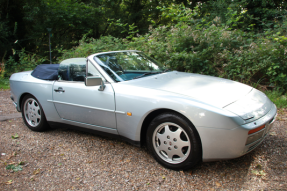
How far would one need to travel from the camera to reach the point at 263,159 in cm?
281

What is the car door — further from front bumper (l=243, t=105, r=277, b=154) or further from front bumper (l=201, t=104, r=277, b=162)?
front bumper (l=243, t=105, r=277, b=154)

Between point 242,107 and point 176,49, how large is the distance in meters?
4.54

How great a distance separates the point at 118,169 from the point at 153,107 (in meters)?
0.90

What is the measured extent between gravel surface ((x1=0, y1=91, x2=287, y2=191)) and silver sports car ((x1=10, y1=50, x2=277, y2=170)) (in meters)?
0.22

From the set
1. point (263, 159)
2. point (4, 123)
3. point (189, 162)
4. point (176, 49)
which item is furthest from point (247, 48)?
point (4, 123)

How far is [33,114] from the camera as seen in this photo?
411cm

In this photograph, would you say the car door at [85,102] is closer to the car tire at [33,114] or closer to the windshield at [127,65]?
the windshield at [127,65]

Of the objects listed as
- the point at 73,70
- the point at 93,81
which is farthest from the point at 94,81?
the point at 73,70

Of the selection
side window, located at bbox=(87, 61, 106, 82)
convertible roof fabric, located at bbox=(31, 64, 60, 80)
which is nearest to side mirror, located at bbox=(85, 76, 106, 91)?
side window, located at bbox=(87, 61, 106, 82)

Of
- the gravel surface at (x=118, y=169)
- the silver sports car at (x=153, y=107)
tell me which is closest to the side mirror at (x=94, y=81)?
the silver sports car at (x=153, y=107)

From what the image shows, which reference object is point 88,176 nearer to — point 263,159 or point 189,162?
point 189,162

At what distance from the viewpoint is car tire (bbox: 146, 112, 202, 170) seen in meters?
2.47

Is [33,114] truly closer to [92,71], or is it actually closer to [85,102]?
[85,102]

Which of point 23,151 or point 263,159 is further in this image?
point 23,151
